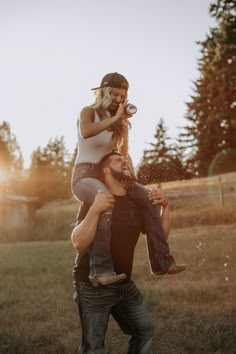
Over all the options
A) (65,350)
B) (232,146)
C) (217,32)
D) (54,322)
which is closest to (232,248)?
(54,322)

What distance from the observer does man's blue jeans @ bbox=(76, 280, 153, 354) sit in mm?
3658

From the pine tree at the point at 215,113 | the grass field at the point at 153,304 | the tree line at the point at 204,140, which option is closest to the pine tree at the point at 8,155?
the tree line at the point at 204,140

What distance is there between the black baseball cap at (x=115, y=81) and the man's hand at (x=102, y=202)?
82 centimetres

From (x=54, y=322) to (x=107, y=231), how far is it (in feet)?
16.1

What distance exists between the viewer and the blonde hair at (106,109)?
3.61m

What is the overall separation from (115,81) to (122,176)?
27.8 inches

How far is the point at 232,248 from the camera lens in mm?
13930

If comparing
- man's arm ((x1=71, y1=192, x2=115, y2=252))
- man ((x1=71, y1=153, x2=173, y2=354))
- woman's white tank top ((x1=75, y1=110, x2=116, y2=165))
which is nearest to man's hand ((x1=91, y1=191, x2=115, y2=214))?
man's arm ((x1=71, y1=192, x2=115, y2=252))

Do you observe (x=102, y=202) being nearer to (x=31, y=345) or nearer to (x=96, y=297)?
(x=96, y=297)

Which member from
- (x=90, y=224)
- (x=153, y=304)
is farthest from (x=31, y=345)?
(x=90, y=224)

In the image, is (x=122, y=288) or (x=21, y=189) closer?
(x=122, y=288)

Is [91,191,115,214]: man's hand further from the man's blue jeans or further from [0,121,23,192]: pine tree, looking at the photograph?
[0,121,23,192]: pine tree

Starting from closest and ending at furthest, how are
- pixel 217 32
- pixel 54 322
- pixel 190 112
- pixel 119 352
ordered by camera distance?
pixel 119 352 → pixel 54 322 → pixel 217 32 → pixel 190 112

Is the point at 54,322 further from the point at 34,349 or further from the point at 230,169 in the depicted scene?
the point at 230,169
